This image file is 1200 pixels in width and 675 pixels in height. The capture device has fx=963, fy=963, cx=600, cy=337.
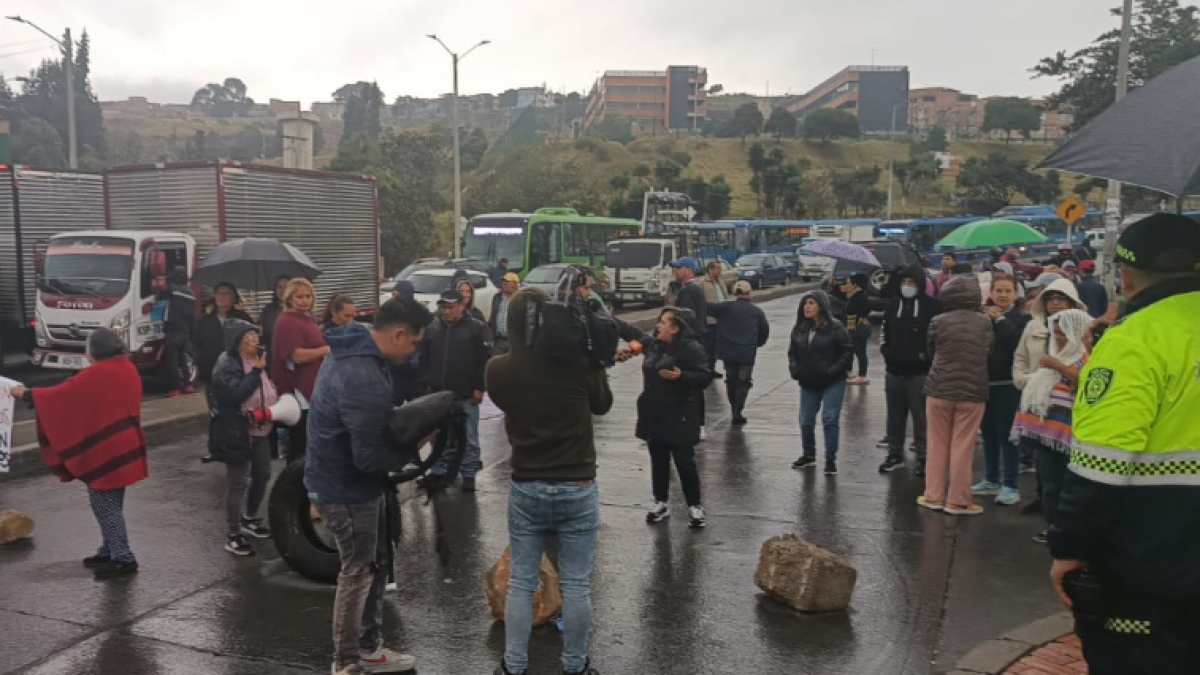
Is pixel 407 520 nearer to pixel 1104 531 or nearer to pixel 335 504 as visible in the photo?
pixel 335 504

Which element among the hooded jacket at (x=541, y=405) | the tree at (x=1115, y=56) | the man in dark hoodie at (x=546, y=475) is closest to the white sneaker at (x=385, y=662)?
the man in dark hoodie at (x=546, y=475)

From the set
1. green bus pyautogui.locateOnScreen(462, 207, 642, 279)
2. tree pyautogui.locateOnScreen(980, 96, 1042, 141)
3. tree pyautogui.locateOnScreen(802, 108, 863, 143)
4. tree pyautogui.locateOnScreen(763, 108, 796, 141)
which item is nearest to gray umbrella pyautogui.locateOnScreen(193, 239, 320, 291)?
green bus pyautogui.locateOnScreen(462, 207, 642, 279)

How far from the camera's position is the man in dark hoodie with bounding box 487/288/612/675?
4250 millimetres

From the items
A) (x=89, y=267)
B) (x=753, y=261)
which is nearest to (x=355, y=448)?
(x=89, y=267)

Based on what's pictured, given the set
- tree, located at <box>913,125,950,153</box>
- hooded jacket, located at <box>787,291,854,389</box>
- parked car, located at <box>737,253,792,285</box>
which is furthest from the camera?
tree, located at <box>913,125,950,153</box>

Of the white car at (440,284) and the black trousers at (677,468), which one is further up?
the white car at (440,284)

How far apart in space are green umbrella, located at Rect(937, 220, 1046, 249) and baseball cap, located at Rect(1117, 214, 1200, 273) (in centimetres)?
1048

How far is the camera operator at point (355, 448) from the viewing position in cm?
437

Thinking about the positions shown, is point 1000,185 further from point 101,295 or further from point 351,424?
point 351,424

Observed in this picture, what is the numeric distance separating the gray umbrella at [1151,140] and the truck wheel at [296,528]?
475cm

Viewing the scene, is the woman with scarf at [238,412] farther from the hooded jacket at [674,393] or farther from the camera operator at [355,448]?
the hooded jacket at [674,393]

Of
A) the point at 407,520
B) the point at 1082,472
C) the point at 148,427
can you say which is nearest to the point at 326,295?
the point at 148,427

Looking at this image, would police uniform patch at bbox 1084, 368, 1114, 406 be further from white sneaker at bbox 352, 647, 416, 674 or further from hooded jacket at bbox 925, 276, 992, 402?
hooded jacket at bbox 925, 276, 992, 402

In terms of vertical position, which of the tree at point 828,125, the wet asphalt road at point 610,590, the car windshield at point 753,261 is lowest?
the wet asphalt road at point 610,590
